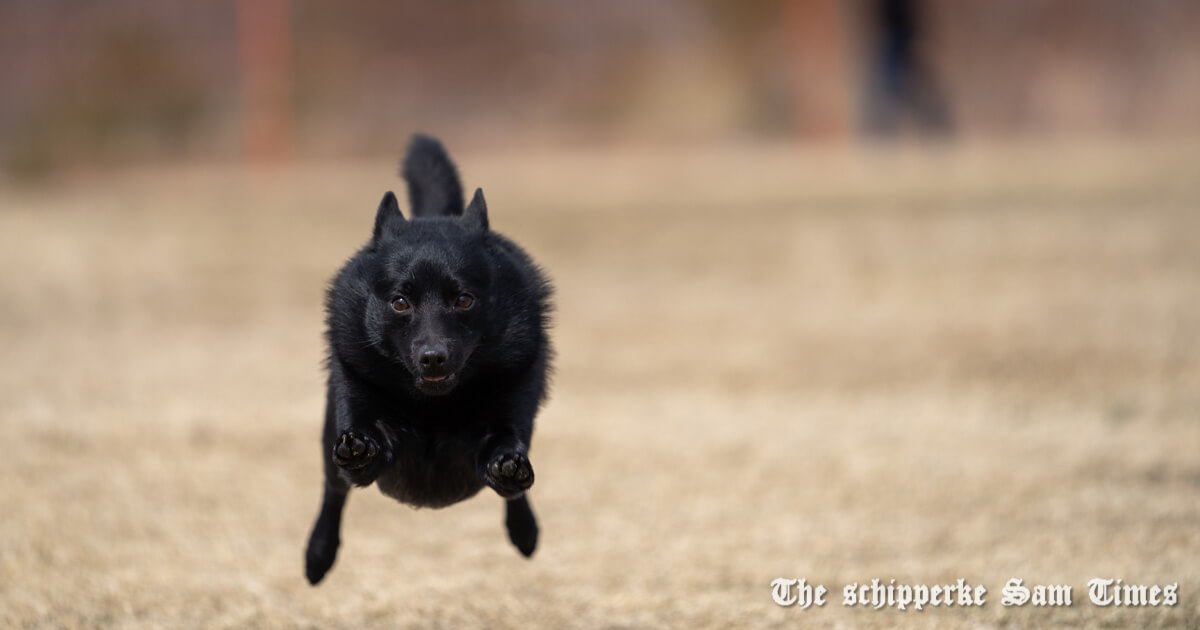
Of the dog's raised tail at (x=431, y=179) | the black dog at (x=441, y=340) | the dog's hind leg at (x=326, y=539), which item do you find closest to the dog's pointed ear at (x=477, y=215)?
the black dog at (x=441, y=340)

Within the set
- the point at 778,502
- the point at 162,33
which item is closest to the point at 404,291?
the point at 778,502

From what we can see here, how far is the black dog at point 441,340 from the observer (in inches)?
116

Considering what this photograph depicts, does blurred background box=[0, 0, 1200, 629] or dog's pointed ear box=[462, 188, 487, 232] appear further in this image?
blurred background box=[0, 0, 1200, 629]

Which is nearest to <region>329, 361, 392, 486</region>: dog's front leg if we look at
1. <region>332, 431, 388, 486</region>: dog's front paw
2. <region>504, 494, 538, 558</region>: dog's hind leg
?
<region>332, 431, 388, 486</region>: dog's front paw

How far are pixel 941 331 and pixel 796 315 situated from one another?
3.85 feet

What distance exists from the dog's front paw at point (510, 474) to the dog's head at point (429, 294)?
0.23 m

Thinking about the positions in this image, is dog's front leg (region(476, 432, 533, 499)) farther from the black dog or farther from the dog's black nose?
the dog's black nose

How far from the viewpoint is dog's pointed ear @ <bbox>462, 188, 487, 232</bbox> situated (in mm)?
3113

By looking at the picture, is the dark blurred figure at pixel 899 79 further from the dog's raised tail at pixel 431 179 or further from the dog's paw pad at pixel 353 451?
the dog's paw pad at pixel 353 451

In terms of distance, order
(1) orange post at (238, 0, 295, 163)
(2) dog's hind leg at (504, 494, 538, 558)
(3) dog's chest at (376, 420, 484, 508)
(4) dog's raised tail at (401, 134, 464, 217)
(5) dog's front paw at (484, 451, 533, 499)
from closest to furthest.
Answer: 1. (5) dog's front paw at (484, 451, 533, 499)
2. (3) dog's chest at (376, 420, 484, 508)
3. (2) dog's hind leg at (504, 494, 538, 558)
4. (4) dog's raised tail at (401, 134, 464, 217)
5. (1) orange post at (238, 0, 295, 163)

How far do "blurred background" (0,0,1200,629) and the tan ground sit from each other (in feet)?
0.11

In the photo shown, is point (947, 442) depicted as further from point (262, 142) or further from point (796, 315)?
point (262, 142)

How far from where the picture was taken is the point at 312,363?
8680 millimetres

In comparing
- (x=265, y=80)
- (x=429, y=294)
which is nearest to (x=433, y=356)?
(x=429, y=294)
